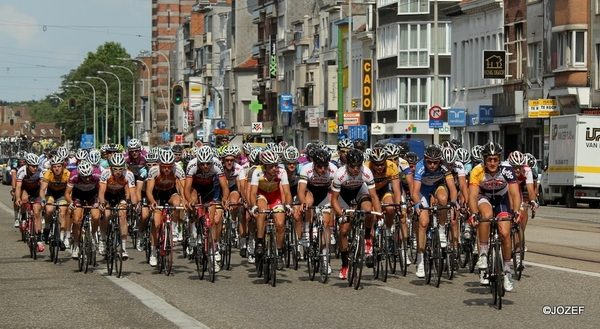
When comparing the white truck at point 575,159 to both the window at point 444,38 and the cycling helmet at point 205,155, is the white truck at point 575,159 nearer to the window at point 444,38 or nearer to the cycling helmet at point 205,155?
the window at point 444,38

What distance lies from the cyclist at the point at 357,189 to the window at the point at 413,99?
2237 inches

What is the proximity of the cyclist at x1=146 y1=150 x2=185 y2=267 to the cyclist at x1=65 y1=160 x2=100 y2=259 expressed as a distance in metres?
1.16

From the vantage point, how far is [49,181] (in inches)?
882

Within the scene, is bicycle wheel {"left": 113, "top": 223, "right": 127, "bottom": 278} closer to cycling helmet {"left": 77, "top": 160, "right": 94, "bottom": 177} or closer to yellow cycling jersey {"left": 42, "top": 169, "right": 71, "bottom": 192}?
cycling helmet {"left": 77, "top": 160, "right": 94, "bottom": 177}

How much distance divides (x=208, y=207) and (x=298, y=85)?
247 ft

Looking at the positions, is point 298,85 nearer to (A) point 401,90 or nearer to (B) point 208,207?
(A) point 401,90

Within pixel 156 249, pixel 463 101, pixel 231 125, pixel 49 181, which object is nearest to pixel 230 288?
pixel 156 249

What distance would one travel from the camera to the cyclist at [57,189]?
22.1m

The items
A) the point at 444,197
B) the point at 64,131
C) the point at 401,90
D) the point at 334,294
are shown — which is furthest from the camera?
the point at 64,131

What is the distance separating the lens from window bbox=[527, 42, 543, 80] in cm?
5897

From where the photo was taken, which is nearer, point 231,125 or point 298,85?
point 298,85

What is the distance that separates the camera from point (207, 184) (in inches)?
766

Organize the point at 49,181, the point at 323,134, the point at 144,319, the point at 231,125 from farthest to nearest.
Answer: the point at 231,125 → the point at 323,134 → the point at 49,181 → the point at 144,319

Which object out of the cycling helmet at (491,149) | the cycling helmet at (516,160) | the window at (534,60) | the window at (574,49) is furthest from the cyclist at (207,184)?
the window at (534,60)
